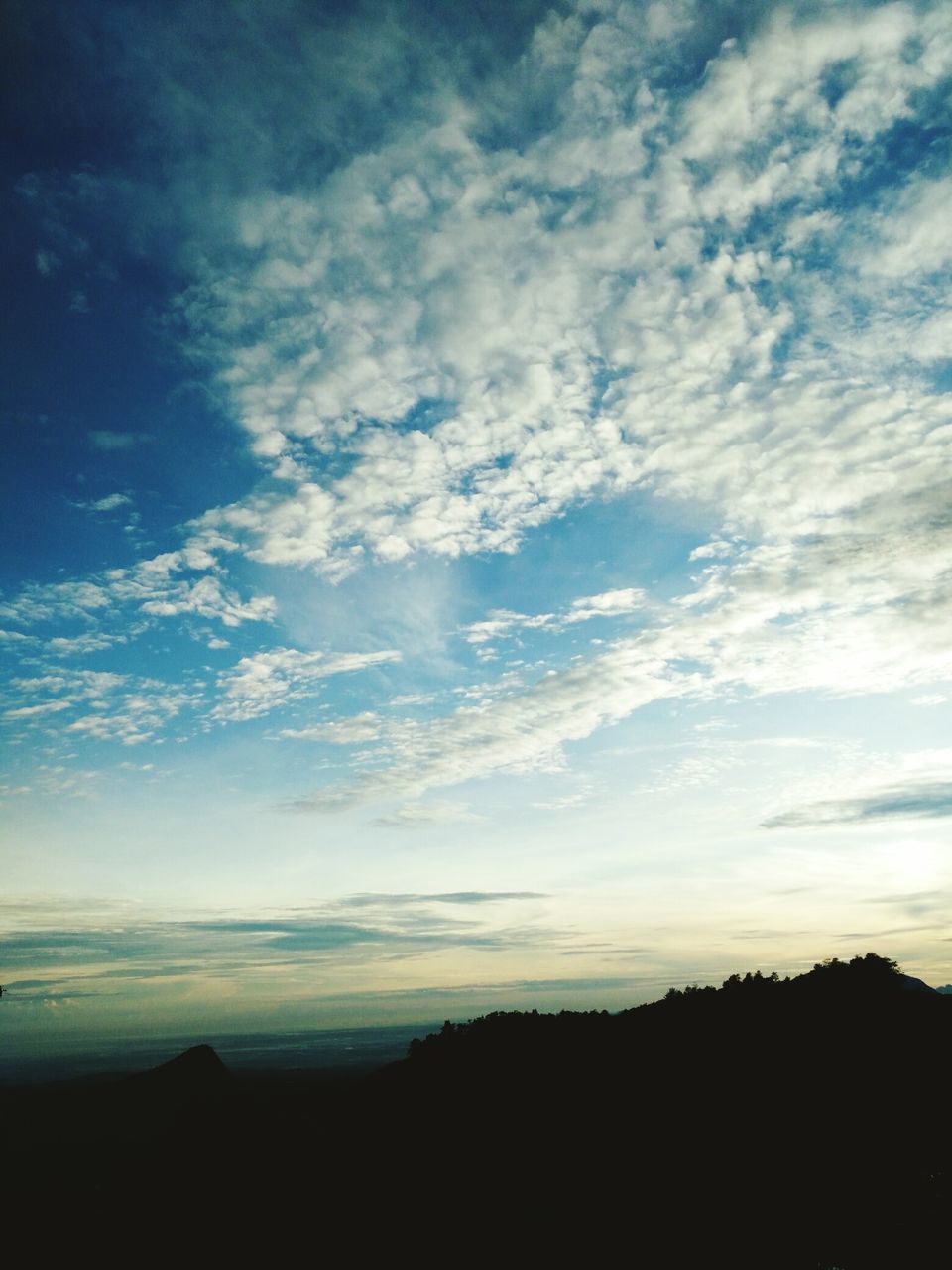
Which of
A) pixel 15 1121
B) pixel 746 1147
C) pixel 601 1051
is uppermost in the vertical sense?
pixel 601 1051

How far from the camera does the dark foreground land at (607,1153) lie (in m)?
24.7

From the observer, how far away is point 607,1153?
2870 centimetres

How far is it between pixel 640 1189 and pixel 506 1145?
6097mm

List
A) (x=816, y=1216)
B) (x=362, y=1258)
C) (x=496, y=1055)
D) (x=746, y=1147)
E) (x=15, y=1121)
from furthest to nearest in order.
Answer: (x=15, y=1121) < (x=496, y=1055) < (x=746, y=1147) < (x=816, y=1216) < (x=362, y=1258)

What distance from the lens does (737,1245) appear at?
950 inches

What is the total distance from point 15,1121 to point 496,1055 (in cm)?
3016

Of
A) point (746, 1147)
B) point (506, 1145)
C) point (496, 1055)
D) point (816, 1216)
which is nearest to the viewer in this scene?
point (816, 1216)

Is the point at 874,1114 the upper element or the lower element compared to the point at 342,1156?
upper

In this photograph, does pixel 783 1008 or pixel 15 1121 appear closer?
pixel 783 1008

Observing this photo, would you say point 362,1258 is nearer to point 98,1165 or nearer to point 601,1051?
point 601,1051

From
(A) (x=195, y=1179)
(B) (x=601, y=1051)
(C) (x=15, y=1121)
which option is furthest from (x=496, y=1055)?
(C) (x=15, y=1121)

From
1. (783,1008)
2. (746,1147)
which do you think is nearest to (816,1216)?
(746,1147)

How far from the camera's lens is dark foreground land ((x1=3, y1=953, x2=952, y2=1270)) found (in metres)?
24.7

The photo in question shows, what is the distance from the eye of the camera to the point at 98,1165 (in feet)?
116
